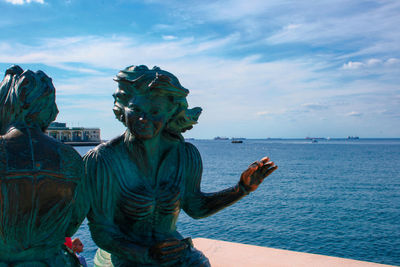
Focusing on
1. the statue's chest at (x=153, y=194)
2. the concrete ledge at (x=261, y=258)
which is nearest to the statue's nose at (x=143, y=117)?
the statue's chest at (x=153, y=194)

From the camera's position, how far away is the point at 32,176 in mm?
1941

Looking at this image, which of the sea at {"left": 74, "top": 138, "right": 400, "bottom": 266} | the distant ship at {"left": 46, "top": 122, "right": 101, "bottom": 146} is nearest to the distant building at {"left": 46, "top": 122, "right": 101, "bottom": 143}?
the distant ship at {"left": 46, "top": 122, "right": 101, "bottom": 146}

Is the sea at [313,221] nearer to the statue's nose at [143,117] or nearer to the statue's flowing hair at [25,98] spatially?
the statue's nose at [143,117]

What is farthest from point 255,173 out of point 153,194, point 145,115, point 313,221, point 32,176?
point 313,221

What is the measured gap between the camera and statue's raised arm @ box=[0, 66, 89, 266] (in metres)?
1.92

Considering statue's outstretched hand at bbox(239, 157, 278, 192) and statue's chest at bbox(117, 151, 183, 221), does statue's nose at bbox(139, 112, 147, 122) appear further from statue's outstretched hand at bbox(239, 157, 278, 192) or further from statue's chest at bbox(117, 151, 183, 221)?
statue's outstretched hand at bbox(239, 157, 278, 192)

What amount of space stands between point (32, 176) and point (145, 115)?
1013mm

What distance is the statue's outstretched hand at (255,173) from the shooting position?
3.01m

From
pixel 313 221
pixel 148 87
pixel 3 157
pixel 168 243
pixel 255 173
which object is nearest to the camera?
pixel 3 157

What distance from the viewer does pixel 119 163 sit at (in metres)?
2.84

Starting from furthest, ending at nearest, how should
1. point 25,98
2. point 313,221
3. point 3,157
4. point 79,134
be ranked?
point 79,134, point 313,221, point 25,98, point 3,157

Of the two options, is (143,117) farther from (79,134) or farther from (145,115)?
(79,134)

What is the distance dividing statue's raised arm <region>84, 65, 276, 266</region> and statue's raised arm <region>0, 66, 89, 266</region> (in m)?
0.53

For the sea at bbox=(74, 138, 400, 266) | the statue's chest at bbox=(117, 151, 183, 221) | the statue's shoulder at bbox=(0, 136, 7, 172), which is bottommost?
the sea at bbox=(74, 138, 400, 266)
